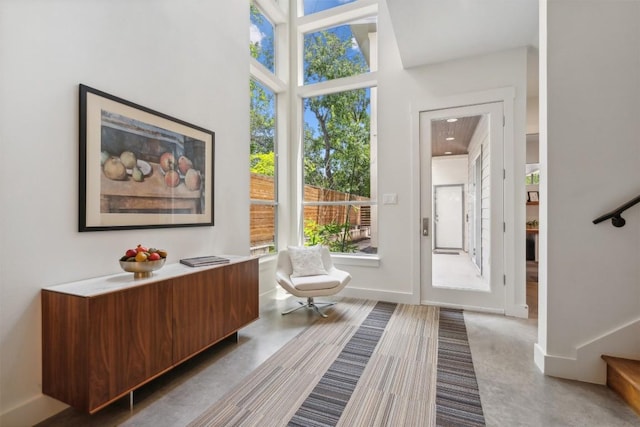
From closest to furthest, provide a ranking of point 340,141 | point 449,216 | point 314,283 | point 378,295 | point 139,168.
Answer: point 139,168
point 314,283
point 449,216
point 378,295
point 340,141

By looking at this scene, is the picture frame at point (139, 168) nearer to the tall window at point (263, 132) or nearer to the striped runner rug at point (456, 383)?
the tall window at point (263, 132)

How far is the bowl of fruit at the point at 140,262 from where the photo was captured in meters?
1.92

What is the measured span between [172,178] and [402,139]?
2794mm

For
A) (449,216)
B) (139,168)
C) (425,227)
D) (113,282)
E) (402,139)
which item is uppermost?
(402,139)

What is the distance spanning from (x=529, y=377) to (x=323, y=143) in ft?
11.8

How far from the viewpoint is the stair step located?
174cm

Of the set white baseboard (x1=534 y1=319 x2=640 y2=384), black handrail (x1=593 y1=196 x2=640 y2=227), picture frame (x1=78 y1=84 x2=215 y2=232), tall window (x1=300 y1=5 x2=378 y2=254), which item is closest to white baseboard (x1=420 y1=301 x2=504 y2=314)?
tall window (x1=300 y1=5 x2=378 y2=254)

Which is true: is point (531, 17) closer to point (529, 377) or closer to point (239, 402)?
point (529, 377)

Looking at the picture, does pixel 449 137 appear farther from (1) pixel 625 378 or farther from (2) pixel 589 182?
(1) pixel 625 378

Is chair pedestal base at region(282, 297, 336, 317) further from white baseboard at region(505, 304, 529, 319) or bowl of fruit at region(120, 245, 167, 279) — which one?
white baseboard at region(505, 304, 529, 319)

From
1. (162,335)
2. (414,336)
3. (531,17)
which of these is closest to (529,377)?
(414,336)

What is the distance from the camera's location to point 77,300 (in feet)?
5.18

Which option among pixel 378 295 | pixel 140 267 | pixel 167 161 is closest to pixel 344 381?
pixel 140 267

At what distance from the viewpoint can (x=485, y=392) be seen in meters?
1.97
